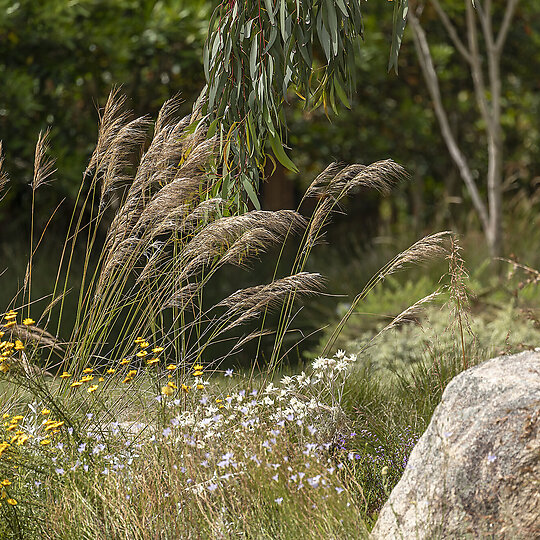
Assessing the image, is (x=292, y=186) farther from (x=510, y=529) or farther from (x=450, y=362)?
(x=510, y=529)

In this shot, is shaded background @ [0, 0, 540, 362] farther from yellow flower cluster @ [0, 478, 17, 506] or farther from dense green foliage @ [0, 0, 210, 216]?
yellow flower cluster @ [0, 478, 17, 506]

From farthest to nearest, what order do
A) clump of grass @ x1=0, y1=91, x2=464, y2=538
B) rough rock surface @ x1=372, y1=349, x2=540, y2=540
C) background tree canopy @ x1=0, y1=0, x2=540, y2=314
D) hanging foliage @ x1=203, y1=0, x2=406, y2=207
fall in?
background tree canopy @ x1=0, y1=0, x2=540, y2=314 < hanging foliage @ x1=203, y1=0, x2=406, y2=207 < clump of grass @ x1=0, y1=91, x2=464, y2=538 < rough rock surface @ x1=372, y1=349, x2=540, y2=540

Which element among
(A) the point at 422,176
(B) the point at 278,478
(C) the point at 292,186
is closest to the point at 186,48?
(C) the point at 292,186

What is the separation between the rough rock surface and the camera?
203 centimetres

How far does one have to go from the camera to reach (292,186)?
8.77 m

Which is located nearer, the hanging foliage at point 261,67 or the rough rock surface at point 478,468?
the rough rock surface at point 478,468

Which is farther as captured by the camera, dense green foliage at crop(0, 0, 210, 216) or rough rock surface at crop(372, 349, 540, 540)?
dense green foliage at crop(0, 0, 210, 216)

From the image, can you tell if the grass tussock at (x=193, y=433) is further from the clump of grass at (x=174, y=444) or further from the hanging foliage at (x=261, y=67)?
the hanging foliage at (x=261, y=67)

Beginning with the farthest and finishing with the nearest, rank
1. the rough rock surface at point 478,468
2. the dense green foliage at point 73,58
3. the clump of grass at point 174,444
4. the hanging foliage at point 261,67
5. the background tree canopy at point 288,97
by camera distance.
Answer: the background tree canopy at point 288,97 → the dense green foliage at point 73,58 → the hanging foliage at point 261,67 → the clump of grass at point 174,444 → the rough rock surface at point 478,468

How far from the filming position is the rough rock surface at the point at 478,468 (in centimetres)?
203

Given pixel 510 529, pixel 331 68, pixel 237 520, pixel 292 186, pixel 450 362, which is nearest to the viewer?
pixel 510 529

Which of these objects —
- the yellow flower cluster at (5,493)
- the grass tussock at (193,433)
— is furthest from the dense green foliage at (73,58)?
the yellow flower cluster at (5,493)

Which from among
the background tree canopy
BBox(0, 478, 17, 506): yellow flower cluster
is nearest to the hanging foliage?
BBox(0, 478, 17, 506): yellow flower cluster

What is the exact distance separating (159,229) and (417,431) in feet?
3.98
